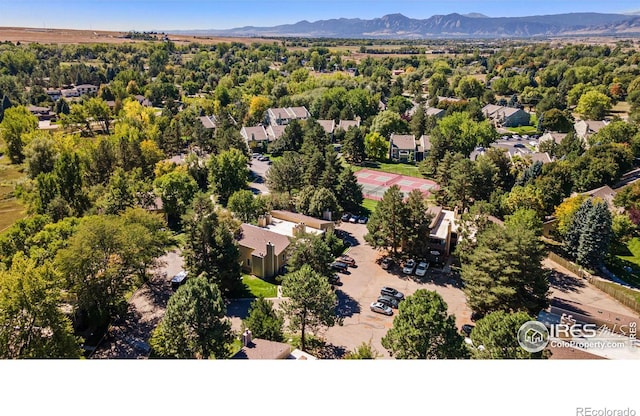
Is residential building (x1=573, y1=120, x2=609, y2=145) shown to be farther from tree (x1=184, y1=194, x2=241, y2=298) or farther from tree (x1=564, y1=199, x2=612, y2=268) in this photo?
tree (x1=184, y1=194, x2=241, y2=298)

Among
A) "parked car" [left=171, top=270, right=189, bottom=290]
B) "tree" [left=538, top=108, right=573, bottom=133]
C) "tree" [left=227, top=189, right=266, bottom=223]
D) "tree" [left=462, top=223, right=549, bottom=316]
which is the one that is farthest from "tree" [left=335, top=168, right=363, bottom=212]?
"tree" [left=538, top=108, right=573, bottom=133]

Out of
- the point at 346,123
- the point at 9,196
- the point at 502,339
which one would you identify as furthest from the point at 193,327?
the point at 346,123

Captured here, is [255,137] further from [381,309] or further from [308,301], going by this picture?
[308,301]

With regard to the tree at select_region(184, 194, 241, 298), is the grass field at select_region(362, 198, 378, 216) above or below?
below

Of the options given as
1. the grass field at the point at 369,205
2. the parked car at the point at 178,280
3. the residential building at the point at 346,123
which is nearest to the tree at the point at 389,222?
the grass field at the point at 369,205
